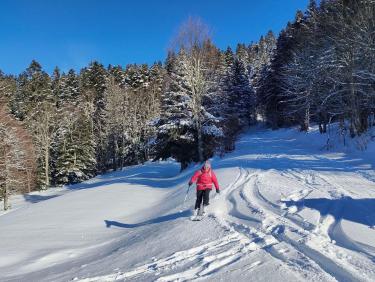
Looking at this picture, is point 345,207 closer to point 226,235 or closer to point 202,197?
point 226,235

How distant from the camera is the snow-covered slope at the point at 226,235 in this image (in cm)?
729

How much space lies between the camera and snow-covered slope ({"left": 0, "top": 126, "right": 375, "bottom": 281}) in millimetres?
7293

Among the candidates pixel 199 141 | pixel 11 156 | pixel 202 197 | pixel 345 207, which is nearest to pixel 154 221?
pixel 202 197

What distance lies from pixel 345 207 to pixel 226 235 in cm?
368

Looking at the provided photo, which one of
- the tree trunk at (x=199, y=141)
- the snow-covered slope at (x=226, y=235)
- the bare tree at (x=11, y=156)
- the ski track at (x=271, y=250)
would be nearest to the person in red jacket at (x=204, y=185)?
the snow-covered slope at (x=226, y=235)

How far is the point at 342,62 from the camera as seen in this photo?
82.5ft

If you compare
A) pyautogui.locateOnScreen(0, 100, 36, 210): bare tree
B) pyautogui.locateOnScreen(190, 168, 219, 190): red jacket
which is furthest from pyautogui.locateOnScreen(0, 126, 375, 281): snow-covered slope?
pyautogui.locateOnScreen(0, 100, 36, 210): bare tree

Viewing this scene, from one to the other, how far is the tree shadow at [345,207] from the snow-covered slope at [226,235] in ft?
0.08

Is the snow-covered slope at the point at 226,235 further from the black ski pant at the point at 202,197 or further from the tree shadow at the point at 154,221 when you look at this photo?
the black ski pant at the point at 202,197

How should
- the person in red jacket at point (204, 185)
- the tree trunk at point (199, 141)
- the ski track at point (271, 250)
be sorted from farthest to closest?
the tree trunk at point (199, 141) → the person in red jacket at point (204, 185) → the ski track at point (271, 250)

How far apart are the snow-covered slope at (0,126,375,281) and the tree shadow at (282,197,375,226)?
2cm

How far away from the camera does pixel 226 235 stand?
9688 mm

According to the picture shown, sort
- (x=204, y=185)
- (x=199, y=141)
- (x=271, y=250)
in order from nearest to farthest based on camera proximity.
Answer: (x=271, y=250)
(x=204, y=185)
(x=199, y=141)


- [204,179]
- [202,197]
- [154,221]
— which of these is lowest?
[154,221]
